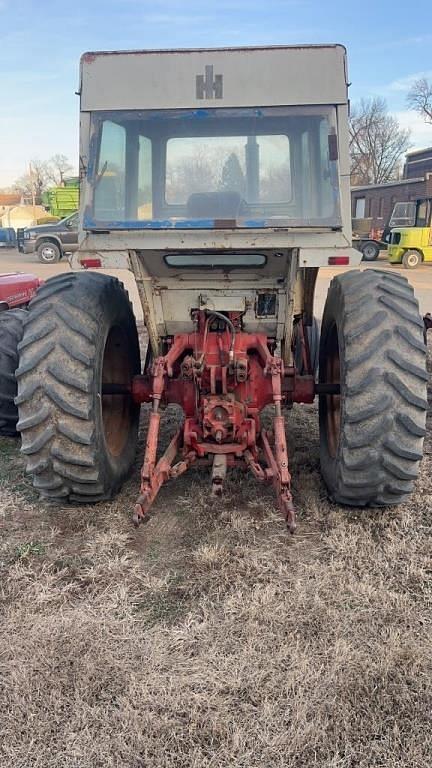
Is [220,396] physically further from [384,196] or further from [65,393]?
[384,196]

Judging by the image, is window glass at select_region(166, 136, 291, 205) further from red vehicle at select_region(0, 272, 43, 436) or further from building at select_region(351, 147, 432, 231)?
building at select_region(351, 147, 432, 231)

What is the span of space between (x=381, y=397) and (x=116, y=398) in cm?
196

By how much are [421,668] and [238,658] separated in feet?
2.31

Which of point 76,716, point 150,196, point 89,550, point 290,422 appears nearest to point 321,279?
point 290,422

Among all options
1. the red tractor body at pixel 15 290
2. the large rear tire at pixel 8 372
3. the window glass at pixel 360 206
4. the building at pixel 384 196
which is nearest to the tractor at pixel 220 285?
the large rear tire at pixel 8 372

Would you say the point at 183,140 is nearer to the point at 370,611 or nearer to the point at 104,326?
the point at 104,326

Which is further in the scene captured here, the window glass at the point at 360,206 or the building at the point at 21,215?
the building at the point at 21,215

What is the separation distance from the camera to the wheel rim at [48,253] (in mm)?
22359

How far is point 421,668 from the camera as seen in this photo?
8.14 ft

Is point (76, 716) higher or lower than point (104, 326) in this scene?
lower

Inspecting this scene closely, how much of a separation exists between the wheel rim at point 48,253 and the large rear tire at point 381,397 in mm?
20317

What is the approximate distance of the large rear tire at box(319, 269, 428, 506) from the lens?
3.35 metres

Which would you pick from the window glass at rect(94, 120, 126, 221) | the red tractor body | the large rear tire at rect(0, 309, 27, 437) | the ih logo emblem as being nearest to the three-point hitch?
the window glass at rect(94, 120, 126, 221)

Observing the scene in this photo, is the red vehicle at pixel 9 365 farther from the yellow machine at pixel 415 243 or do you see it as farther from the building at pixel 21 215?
the building at pixel 21 215
